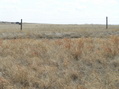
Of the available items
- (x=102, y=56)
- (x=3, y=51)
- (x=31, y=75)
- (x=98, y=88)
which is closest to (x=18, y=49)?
(x=3, y=51)

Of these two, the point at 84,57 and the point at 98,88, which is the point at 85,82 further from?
the point at 84,57

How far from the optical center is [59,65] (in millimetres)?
9172

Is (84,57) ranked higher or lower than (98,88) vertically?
higher

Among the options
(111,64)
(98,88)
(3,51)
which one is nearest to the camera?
(98,88)

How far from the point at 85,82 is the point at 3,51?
3.63 meters

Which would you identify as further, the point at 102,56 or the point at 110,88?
the point at 102,56

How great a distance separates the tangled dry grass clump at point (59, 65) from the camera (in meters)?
8.02

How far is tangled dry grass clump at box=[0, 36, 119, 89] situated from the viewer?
316 inches

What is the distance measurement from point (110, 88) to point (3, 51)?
4.37 meters

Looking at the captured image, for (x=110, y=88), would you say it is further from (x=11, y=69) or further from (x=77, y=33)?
(x=77, y=33)

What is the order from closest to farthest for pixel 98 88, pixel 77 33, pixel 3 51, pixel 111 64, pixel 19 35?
pixel 98 88 → pixel 111 64 → pixel 3 51 → pixel 19 35 → pixel 77 33

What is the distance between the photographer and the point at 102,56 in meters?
9.84

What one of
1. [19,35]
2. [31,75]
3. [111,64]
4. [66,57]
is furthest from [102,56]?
[19,35]

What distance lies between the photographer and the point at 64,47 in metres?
10.6
